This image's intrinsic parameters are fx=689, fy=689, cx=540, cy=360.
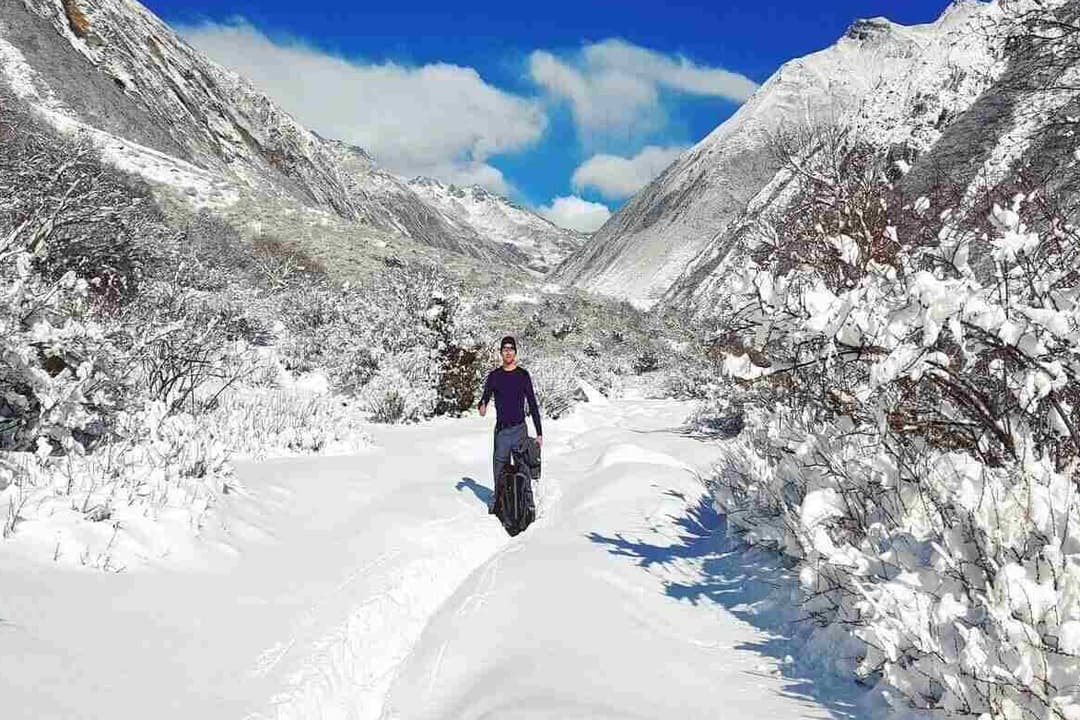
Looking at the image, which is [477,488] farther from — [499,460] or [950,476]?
[950,476]

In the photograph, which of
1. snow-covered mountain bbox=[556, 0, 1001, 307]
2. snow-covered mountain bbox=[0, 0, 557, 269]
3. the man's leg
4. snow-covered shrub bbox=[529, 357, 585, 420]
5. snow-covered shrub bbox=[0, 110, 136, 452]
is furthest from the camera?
snow-covered mountain bbox=[556, 0, 1001, 307]

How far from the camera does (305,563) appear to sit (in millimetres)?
4492

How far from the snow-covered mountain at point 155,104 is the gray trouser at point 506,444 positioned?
21592 mm

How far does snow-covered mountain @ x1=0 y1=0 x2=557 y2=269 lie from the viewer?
2677 centimetres

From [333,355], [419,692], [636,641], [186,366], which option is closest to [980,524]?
[636,641]

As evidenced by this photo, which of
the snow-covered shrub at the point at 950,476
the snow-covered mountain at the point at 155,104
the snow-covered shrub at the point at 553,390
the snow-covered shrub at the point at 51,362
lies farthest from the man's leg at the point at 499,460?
the snow-covered mountain at the point at 155,104

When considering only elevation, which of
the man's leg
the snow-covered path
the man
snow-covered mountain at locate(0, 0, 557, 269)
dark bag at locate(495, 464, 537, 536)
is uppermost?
snow-covered mountain at locate(0, 0, 557, 269)

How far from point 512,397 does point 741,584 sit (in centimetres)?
326

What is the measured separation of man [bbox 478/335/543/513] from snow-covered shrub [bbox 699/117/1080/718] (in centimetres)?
347

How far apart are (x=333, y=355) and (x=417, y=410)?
2.40 meters

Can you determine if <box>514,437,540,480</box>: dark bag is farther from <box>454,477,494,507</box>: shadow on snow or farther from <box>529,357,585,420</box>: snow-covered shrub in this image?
<box>529,357,585,420</box>: snow-covered shrub

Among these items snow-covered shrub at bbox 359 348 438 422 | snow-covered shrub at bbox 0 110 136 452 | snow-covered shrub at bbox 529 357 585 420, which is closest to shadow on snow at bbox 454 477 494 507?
snow-covered shrub at bbox 0 110 136 452

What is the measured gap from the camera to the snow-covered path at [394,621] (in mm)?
2686

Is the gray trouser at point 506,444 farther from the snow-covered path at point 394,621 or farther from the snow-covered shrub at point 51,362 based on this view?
the snow-covered shrub at point 51,362
